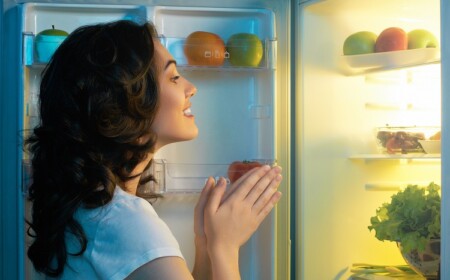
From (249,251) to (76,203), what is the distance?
3.50 ft

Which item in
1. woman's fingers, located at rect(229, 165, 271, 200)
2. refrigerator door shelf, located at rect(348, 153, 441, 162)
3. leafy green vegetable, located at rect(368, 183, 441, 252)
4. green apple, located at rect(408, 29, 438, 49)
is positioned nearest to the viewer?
woman's fingers, located at rect(229, 165, 271, 200)

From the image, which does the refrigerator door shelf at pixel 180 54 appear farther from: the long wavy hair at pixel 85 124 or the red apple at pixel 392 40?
the long wavy hair at pixel 85 124

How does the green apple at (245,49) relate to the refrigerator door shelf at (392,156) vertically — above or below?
above

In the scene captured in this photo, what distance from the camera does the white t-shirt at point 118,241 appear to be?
1045mm

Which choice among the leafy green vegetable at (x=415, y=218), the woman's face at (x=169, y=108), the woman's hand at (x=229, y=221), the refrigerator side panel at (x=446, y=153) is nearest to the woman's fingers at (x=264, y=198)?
the woman's hand at (x=229, y=221)

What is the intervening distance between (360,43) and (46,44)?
0.94 metres

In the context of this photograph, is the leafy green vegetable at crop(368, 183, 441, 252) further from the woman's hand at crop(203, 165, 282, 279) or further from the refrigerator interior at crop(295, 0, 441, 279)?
the woman's hand at crop(203, 165, 282, 279)

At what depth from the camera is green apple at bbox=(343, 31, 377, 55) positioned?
2.08 metres

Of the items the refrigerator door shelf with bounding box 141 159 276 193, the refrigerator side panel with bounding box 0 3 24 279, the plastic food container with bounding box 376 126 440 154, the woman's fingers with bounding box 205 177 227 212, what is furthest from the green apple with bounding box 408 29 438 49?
the refrigerator side panel with bounding box 0 3 24 279

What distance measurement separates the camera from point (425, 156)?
1906 millimetres

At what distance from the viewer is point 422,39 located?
2025 millimetres

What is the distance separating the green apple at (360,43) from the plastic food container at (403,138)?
0.25 meters

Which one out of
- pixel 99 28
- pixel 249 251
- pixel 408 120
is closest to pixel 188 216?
pixel 249 251

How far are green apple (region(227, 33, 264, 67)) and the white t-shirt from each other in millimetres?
1006
